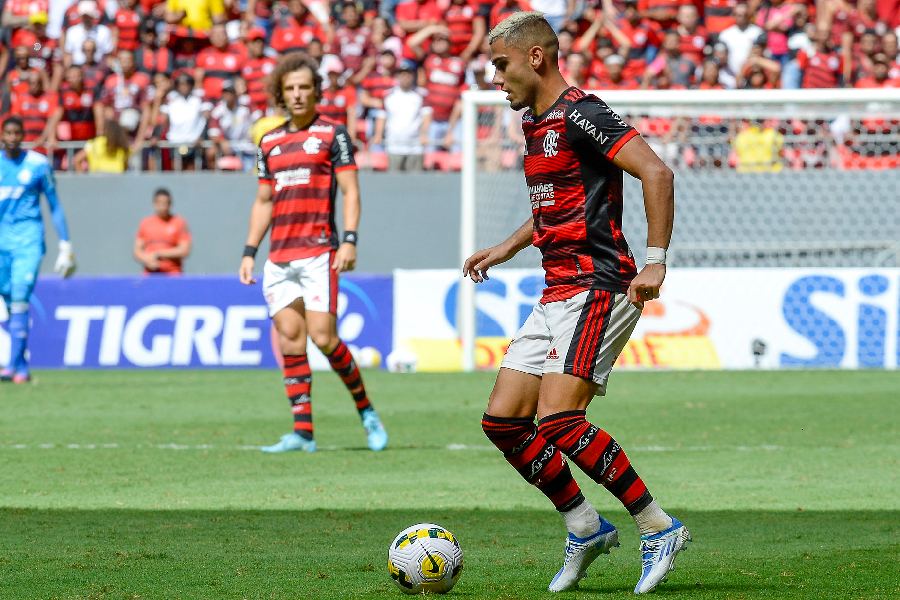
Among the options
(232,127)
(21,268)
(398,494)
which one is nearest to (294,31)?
(232,127)

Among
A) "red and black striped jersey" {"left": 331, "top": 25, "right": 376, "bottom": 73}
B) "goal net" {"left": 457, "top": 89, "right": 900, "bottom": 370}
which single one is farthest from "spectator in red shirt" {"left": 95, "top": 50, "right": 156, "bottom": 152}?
"goal net" {"left": 457, "top": 89, "right": 900, "bottom": 370}

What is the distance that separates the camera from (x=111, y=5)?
68.3 ft

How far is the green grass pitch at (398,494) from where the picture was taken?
4.38m

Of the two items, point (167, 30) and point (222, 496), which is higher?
point (167, 30)

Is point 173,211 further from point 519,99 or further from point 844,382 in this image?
point 519,99

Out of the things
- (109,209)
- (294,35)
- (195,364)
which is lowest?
(195,364)

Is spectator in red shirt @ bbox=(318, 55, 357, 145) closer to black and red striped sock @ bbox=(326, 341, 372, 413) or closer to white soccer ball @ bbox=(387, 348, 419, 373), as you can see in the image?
white soccer ball @ bbox=(387, 348, 419, 373)

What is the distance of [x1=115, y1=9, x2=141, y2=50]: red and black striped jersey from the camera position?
19.9 m

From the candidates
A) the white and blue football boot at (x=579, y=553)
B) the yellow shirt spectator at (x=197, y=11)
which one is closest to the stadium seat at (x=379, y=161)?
the yellow shirt spectator at (x=197, y=11)

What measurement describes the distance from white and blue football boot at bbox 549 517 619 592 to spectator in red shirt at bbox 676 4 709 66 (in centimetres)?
1419

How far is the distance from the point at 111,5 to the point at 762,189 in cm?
1113

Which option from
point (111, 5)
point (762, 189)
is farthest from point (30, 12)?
point (762, 189)

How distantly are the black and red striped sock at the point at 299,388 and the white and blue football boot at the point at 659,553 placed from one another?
4051mm

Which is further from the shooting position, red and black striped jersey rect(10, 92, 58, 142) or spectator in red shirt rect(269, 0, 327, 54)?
spectator in red shirt rect(269, 0, 327, 54)
